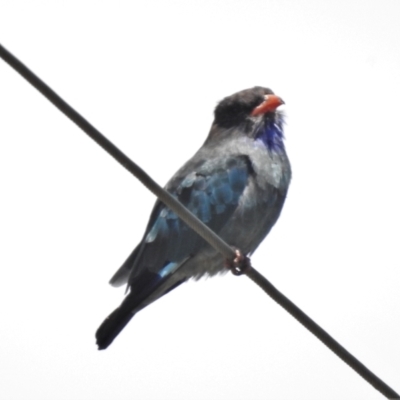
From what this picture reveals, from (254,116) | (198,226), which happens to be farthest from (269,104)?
(198,226)

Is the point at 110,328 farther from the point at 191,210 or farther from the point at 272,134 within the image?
the point at 272,134

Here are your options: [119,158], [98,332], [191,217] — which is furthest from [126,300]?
[119,158]

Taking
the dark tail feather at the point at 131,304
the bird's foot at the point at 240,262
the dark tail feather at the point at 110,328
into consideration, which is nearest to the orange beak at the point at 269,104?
the dark tail feather at the point at 131,304

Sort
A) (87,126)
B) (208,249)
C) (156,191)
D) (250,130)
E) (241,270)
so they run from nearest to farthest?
(87,126)
(156,191)
(241,270)
(208,249)
(250,130)

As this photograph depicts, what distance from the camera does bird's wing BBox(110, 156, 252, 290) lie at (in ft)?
22.7

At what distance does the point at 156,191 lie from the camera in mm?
4332

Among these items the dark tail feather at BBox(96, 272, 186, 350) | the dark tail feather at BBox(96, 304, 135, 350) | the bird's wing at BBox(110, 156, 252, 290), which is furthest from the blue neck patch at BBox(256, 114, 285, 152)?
the dark tail feather at BBox(96, 304, 135, 350)

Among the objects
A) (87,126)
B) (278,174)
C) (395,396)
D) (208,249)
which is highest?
(278,174)

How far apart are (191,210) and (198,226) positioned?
2.63 m

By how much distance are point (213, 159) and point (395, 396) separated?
10.1 feet

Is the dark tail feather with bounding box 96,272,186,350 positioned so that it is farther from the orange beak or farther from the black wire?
the black wire

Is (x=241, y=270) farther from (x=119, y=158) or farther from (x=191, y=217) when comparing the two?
(x=119, y=158)

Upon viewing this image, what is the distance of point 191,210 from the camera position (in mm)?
7176

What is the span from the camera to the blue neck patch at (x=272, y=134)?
7359mm
